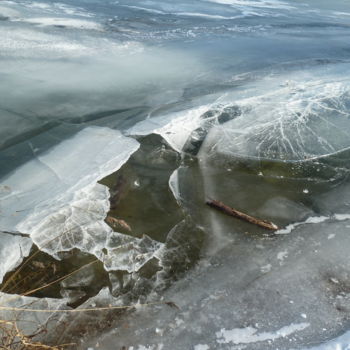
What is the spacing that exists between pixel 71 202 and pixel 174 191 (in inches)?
29.0

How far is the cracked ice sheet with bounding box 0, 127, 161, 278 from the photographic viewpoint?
235 centimetres

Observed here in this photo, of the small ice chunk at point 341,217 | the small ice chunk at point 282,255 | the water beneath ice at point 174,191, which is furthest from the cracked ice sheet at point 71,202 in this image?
the small ice chunk at point 341,217

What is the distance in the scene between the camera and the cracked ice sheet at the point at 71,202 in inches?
92.6

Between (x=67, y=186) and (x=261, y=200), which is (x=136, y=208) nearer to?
(x=67, y=186)

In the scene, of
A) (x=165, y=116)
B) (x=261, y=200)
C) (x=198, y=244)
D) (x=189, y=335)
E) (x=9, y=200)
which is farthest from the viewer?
(x=165, y=116)

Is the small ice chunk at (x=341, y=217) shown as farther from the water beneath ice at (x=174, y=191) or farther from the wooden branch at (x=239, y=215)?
the wooden branch at (x=239, y=215)

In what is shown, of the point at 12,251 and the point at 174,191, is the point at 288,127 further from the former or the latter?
the point at 12,251

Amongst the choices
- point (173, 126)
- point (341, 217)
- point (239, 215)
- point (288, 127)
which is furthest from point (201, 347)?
point (288, 127)

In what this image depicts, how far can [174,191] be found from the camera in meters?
2.88

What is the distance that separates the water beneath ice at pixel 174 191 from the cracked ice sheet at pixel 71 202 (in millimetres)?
12

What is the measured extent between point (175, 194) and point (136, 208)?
0.32 meters

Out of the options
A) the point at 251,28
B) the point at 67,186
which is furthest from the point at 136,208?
the point at 251,28

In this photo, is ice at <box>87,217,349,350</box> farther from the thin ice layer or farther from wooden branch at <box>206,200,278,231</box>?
the thin ice layer

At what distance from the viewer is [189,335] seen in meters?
1.88
